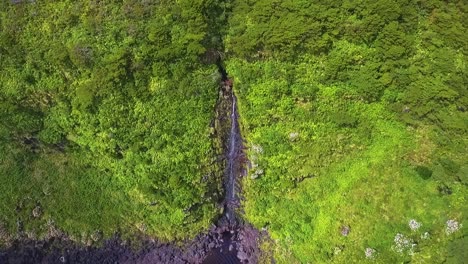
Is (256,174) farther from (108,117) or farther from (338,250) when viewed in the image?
(108,117)

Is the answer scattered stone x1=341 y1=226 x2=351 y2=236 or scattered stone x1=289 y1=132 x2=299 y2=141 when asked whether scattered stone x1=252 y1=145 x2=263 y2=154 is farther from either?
scattered stone x1=341 y1=226 x2=351 y2=236

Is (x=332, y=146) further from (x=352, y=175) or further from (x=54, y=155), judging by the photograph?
(x=54, y=155)

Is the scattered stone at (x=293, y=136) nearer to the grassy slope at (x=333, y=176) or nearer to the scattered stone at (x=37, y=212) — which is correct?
the grassy slope at (x=333, y=176)

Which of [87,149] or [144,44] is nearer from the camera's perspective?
[144,44]

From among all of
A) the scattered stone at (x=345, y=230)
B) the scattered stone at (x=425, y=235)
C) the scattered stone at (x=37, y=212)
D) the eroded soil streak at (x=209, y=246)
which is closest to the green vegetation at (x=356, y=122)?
the scattered stone at (x=425, y=235)

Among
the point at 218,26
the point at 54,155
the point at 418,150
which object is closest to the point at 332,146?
the point at 418,150

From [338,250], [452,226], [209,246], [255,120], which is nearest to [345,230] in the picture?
[338,250]
